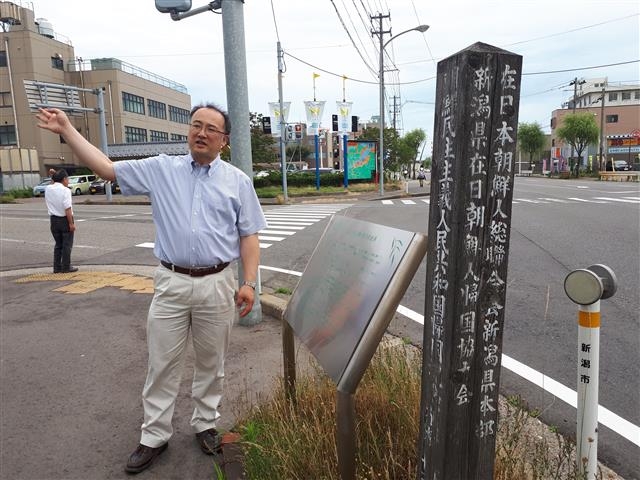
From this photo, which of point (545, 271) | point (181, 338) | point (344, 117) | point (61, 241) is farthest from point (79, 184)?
point (181, 338)

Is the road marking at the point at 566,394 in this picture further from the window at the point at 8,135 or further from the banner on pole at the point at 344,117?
the window at the point at 8,135

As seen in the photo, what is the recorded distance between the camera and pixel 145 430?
2852 mm

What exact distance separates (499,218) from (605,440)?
221 centimetres

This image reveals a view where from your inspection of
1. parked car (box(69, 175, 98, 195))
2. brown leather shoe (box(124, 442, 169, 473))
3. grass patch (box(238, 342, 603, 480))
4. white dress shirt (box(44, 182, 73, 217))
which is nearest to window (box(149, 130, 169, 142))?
parked car (box(69, 175, 98, 195))

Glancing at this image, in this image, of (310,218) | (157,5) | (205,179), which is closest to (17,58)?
(310,218)

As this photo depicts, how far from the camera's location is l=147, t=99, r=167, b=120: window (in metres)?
58.2

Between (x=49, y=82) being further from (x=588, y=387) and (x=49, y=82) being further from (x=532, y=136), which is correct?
(x=532, y=136)

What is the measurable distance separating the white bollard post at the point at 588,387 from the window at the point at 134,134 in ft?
183

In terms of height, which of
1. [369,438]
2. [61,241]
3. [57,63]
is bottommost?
[369,438]

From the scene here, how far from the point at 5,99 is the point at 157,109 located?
16893mm

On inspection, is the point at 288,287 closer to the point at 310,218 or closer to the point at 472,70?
the point at 472,70

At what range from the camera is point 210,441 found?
2.94 meters

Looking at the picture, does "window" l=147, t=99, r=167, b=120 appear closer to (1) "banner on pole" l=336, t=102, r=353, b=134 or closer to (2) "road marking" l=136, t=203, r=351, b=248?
(1) "banner on pole" l=336, t=102, r=353, b=134

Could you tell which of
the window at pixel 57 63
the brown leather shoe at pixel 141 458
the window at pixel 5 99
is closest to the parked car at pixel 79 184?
the window at pixel 5 99
